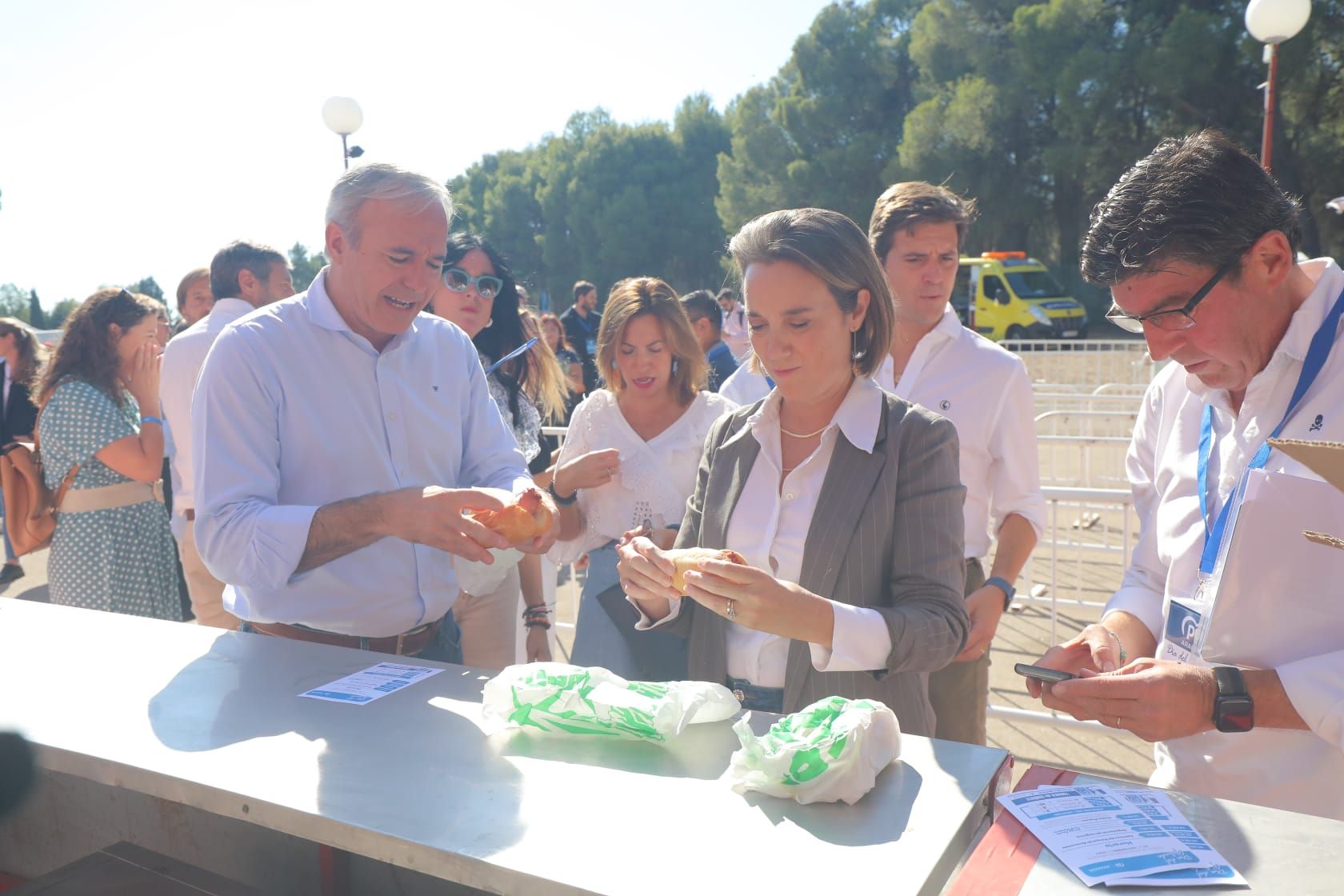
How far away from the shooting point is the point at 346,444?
246 cm

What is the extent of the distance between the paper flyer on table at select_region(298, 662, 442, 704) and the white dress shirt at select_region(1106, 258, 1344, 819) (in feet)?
5.14

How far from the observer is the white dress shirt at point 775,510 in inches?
83.7

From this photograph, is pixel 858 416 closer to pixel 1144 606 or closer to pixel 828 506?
pixel 828 506

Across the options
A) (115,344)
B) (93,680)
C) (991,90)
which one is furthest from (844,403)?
(991,90)

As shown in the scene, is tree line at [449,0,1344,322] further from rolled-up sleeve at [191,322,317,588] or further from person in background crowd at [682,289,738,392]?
rolled-up sleeve at [191,322,317,588]

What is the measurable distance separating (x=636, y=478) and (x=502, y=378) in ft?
3.74

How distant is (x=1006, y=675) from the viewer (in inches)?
205

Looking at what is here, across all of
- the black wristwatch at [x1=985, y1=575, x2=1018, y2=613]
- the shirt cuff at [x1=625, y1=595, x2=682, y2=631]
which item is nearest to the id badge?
the black wristwatch at [x1=985, y1=575, x2=1018, y2=613]

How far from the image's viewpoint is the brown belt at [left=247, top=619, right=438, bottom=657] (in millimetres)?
2398

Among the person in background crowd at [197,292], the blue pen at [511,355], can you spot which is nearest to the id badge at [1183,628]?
the blue pen at [511,355]

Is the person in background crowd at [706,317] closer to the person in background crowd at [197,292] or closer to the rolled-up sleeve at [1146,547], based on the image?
the person in background crowd at [197,292]

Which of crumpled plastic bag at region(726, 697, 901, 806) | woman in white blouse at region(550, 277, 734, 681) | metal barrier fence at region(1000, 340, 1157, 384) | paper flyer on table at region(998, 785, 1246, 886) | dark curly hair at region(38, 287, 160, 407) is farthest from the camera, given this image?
metal barrier fence at region(1000, 340, 1157, 384)

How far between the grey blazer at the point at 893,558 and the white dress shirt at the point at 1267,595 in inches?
18.1

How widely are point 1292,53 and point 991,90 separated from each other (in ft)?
32.7
